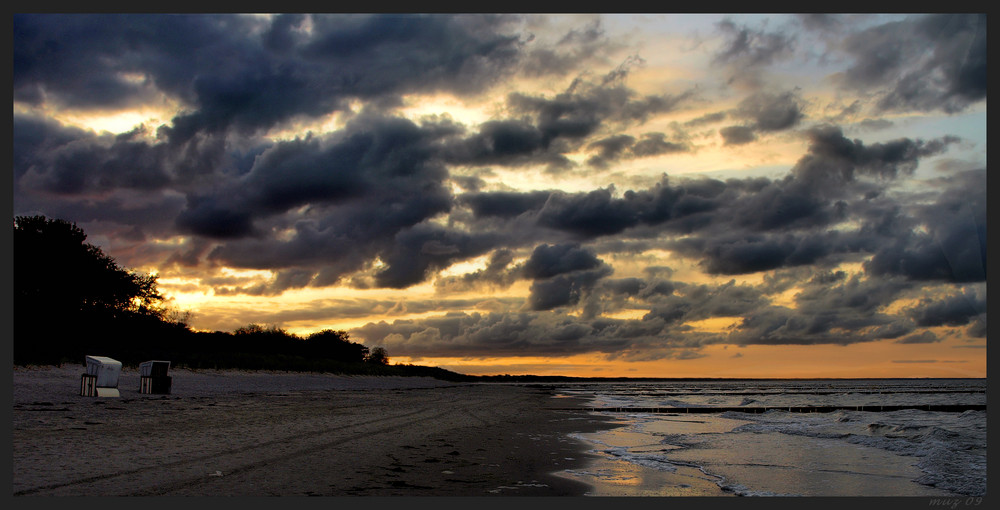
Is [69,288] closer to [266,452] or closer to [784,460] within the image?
[266,452]

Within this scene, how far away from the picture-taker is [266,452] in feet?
40.7

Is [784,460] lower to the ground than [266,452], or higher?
lower

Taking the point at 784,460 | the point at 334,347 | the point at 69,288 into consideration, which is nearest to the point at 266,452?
the point at 784,460

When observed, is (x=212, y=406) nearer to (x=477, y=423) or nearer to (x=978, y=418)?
(x=477, y=423)

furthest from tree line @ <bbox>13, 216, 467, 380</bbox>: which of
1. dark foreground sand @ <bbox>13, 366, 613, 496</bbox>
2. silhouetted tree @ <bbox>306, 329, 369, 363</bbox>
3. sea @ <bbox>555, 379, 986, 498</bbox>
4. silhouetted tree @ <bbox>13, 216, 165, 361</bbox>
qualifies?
silhouetted tree @ <bbox>306, 329, 369, 363</bbox>

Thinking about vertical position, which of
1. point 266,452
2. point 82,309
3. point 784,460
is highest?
point 82,309

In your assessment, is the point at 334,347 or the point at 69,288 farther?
the point at 334,347

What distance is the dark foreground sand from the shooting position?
942 centimetres

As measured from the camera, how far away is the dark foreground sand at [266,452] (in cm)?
942

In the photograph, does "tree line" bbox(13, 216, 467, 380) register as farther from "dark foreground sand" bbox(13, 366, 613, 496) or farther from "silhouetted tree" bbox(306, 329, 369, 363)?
"silhouetted tree" bbox(306, 329, 369, 363)

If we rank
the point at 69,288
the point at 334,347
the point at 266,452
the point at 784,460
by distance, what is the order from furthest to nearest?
the point at 334,347 < the point at 69,288 < the point at 784,460 < the point at 266,452

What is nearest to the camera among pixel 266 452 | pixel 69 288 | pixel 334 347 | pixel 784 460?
pixel 266 452

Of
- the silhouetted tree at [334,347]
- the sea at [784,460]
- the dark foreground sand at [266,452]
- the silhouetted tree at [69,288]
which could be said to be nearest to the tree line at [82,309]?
the silhouetted tree at [69,288]

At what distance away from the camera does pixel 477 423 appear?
22.1m
